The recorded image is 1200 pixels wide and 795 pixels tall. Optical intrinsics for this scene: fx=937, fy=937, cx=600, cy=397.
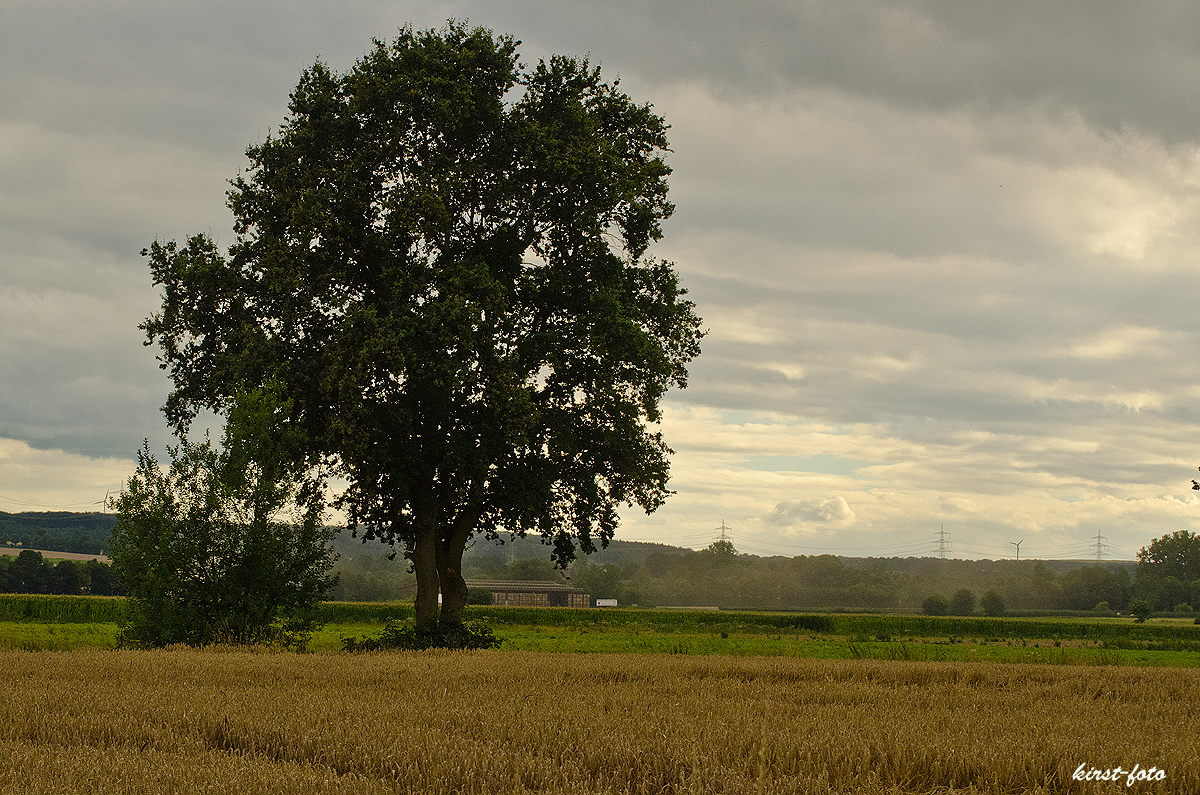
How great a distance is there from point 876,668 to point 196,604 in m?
17.4

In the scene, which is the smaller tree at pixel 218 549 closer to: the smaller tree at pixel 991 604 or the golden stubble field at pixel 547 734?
the golden stubble field at pixel 547 734

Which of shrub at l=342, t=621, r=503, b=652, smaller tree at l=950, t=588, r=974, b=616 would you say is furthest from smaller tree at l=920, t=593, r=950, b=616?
shrub at l=342, t=621, r=503, b=652

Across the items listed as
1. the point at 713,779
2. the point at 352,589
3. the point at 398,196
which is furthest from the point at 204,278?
the point at 352,589

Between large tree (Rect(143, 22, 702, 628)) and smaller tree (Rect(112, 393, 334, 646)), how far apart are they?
89.2 inches

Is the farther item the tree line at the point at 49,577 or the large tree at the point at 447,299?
the tree line at the point at 49,577

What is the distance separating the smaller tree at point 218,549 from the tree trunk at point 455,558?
6360 mm

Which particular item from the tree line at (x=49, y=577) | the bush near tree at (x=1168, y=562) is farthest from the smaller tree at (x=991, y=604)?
the tree line at (x=49, y=577)

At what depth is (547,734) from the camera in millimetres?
7840

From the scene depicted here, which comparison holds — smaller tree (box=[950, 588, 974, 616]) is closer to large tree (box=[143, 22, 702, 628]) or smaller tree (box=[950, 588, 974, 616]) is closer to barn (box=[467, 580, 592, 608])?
barn (box=[467, 580, 592, 608])

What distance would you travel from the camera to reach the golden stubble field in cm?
621

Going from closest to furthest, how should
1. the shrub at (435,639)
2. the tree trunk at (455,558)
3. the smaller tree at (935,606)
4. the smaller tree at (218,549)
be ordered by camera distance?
the smaller tree at (218,549) < the shrub at (435,639) < the tree trunk at (455,558) < the smaller tree at (935,606)

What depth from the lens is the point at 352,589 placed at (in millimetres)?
156375

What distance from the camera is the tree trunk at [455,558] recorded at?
3158 centimetres

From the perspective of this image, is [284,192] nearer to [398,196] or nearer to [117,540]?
[398,196]
